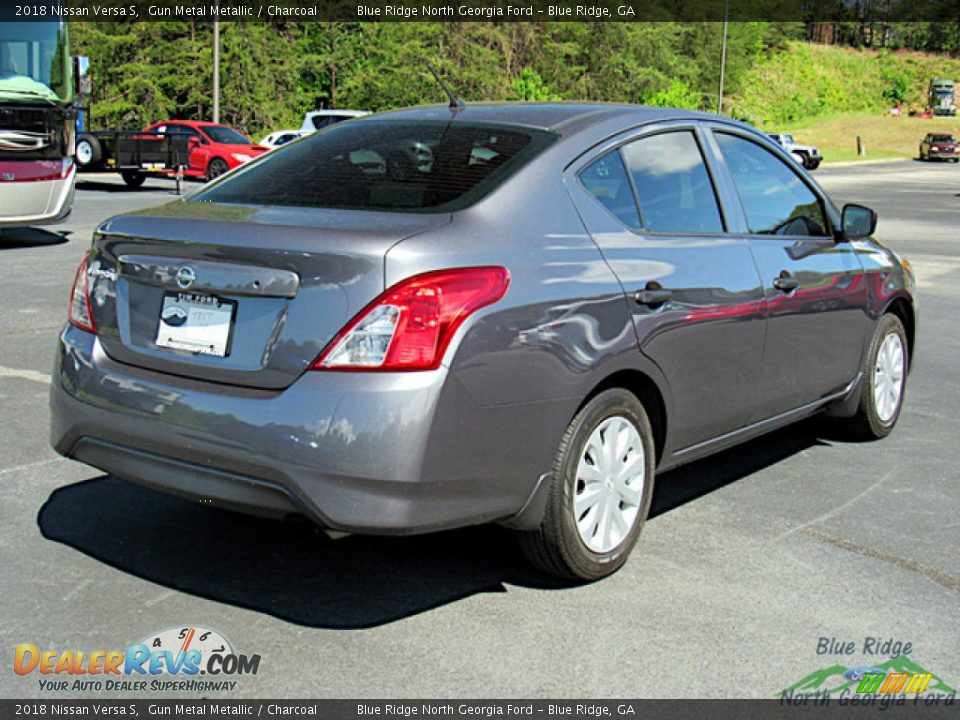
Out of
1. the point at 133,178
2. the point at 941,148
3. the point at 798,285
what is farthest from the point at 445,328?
the point at 941,148

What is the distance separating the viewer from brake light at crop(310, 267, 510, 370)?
3.34 meters

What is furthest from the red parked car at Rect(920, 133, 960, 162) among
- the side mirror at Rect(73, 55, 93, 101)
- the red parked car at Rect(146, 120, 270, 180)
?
the side mirror at Rect(73, 55, 93, 101)

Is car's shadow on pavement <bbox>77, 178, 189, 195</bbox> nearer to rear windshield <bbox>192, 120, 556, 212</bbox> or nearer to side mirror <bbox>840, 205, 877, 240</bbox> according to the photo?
side mirror <bbox>840, 205, 877, 240</bbox>

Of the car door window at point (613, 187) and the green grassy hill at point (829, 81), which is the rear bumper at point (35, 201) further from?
the green grassy hill at point (829, 81)

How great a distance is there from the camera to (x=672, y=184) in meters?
4.52

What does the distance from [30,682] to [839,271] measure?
383 centimetres

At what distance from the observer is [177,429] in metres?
3.55

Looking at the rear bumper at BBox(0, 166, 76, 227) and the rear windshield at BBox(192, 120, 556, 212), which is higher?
the rear windshield at BBox(192, 120, 556, 212)

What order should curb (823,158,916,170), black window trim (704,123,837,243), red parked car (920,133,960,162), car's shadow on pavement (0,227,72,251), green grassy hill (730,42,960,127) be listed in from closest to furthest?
black window trim (704,123,837,243), car's shadow on pavement (0,227,72,251), curb (823,158,916,170), red parked car (920,133,960,162), green grassy hill (730,42,960,127)

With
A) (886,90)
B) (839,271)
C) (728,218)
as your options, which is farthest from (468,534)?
(886,90)

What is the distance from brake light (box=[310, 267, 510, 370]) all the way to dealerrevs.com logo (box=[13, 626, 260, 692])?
880mm

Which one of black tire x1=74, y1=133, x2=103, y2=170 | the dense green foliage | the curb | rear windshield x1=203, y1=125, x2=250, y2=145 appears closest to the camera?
black tire x1=74, y1=133, x2=103, y2=170

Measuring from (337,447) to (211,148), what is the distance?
2715 centimetres

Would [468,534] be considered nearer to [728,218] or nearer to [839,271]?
[728,218]
